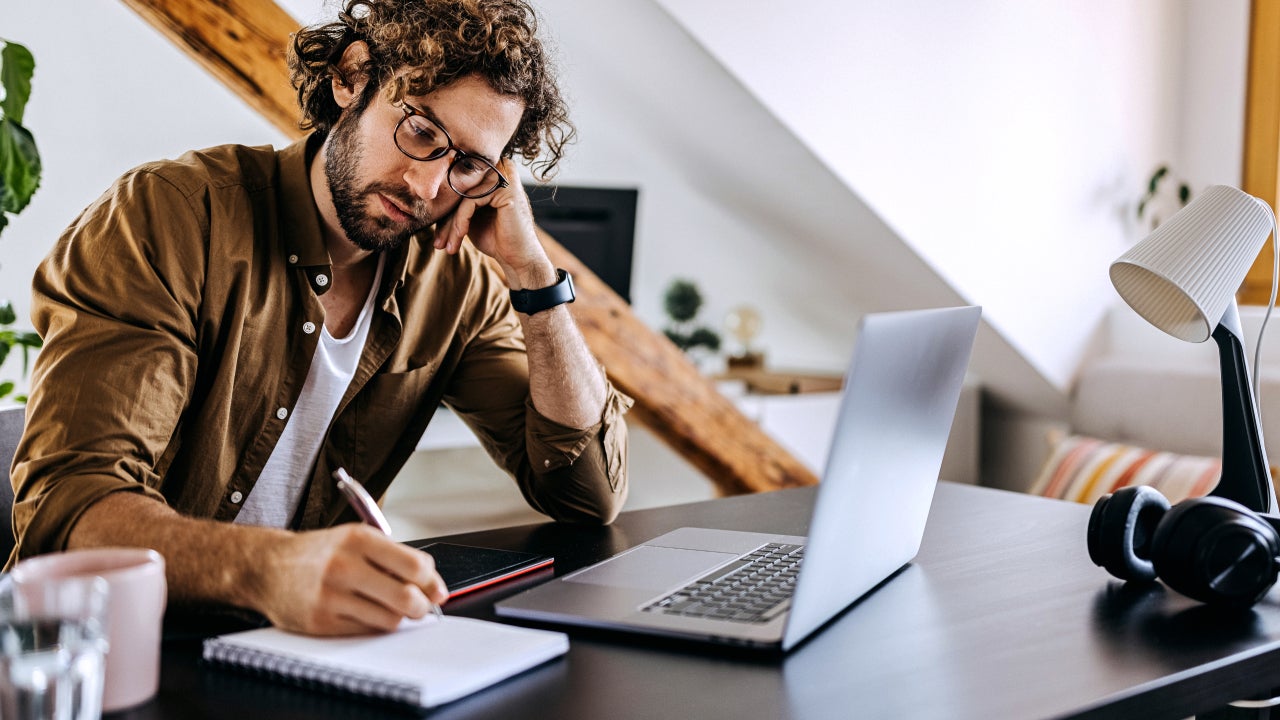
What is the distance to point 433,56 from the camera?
1369mm

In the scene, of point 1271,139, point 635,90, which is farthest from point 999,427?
point 635,90

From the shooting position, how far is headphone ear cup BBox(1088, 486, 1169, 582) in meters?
1.02

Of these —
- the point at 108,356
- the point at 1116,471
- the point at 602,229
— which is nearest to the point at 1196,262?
the point at 108,356

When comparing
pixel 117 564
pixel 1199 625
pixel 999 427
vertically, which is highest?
pixel 117 564

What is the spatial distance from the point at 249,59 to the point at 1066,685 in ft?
7.39

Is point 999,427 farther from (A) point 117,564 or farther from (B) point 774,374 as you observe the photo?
(A) point 117,564

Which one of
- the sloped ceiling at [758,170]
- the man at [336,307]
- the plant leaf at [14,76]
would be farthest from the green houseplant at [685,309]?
the plant leaf at [14,76]

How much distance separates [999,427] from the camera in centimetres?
370

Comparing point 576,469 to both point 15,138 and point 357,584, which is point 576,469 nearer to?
point 357,584

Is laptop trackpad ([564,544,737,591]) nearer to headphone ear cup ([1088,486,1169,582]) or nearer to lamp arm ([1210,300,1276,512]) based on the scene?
headphone ear cup ([1088,486,1169,582])

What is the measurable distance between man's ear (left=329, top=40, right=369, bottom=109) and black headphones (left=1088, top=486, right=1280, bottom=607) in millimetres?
1053

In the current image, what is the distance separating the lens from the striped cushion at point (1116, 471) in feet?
8.55

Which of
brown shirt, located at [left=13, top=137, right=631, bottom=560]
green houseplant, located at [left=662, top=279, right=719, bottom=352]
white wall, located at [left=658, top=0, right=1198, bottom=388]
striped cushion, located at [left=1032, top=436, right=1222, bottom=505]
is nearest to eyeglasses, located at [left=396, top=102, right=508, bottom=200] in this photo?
brown shirt, located at [left=13, top=137, right=631, bottom=560]

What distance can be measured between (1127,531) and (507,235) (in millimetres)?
845
